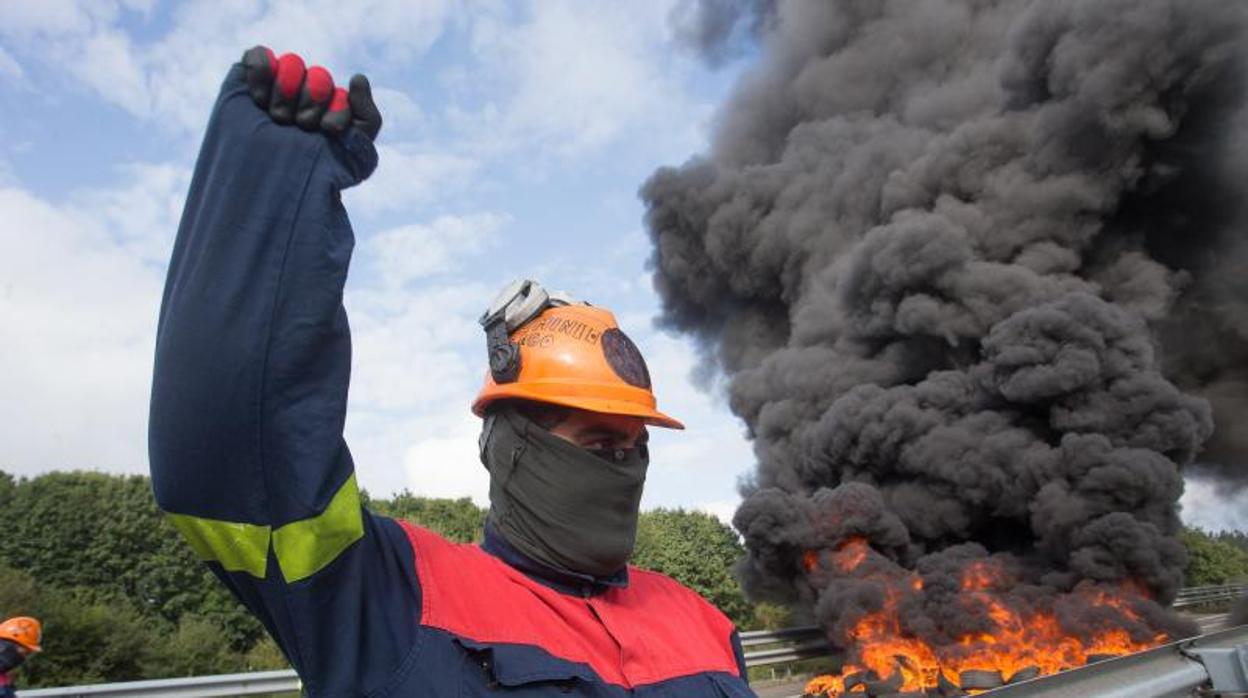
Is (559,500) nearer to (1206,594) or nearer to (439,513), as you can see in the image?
(439,513)

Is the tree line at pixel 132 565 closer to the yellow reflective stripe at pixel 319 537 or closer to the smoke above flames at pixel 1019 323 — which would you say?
the smoke above flames at pixel 1019 323

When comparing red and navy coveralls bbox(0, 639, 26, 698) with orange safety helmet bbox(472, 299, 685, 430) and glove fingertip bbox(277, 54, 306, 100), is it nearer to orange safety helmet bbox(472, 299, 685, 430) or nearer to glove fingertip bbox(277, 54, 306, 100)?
orange safety helmet bbox(472, 299, 685, 430)

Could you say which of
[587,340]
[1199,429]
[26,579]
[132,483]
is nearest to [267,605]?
[587,340]

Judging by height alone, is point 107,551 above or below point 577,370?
above

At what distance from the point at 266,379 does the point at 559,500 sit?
0.83 m

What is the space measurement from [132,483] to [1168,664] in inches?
974

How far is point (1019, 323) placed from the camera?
18.9 meters

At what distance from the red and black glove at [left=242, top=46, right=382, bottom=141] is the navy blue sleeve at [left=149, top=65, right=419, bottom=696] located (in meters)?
0.02

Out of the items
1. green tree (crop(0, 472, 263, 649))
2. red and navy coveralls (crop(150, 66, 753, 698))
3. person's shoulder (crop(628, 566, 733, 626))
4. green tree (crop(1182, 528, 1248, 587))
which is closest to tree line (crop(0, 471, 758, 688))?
green tree (crop(0, 472, 263, 649))

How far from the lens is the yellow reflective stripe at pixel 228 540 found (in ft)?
4.21

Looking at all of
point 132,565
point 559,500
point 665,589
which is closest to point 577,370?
point 559,500

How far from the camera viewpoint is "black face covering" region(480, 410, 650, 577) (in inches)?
76.4

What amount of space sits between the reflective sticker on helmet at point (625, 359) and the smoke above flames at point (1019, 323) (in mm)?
16061

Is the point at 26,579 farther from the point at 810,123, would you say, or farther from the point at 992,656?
the point at 810,123
